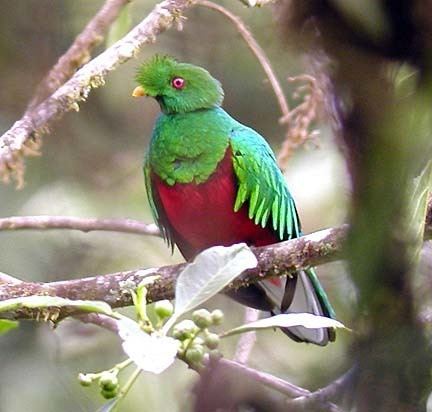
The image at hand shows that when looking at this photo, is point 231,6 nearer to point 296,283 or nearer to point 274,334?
point 274,334

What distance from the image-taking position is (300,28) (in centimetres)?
56

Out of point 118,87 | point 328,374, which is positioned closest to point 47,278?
point 118,87

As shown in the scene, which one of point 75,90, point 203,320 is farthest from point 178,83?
point 203,320

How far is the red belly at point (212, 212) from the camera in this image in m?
3.25

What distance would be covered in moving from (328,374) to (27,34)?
4.17 m

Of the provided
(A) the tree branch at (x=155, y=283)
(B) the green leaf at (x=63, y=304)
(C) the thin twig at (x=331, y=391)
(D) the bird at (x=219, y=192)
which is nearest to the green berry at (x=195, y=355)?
(B) the green leaf at (x=63, y=304)

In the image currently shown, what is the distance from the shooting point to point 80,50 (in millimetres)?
3182

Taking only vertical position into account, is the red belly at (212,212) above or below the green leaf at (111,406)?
above

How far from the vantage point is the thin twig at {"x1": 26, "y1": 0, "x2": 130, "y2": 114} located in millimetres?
3089

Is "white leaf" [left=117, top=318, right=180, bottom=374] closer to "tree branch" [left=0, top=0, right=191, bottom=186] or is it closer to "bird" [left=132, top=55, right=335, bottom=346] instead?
"tree branch" [left=0, top=0, right=191, bottom=186]

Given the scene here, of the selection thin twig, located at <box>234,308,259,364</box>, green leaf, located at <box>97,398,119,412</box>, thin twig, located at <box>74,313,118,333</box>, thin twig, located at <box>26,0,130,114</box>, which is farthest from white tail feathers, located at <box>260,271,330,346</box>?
green leaf, located at <box>97,398,119,412</box>

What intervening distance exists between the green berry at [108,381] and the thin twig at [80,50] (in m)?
1.63

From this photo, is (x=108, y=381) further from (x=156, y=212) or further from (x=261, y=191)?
(x=156, y=212)

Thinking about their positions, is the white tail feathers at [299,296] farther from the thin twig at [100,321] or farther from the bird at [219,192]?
the thin twig at [100,321]
